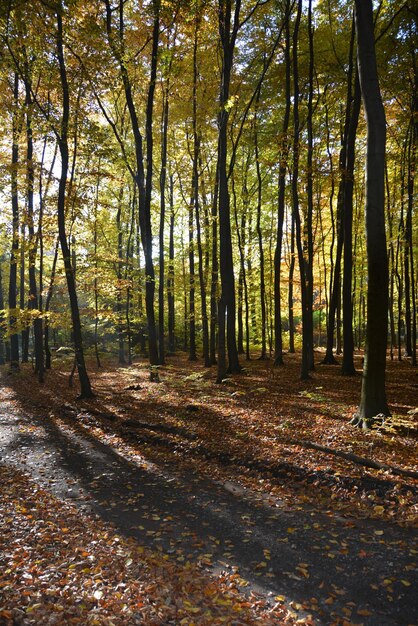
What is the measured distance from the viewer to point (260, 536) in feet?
15.3

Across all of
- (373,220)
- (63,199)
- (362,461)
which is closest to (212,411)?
(362,461)

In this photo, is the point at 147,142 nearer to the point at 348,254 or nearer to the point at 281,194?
the point at 281,194

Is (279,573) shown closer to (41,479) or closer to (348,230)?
(41,479)

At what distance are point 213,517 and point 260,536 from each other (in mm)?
794

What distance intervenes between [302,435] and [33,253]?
13.1 meters

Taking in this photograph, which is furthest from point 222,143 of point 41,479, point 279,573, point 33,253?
point 279,573

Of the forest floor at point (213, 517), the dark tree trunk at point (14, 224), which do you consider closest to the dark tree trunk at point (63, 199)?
the dark tree trunk at point (14, 224)

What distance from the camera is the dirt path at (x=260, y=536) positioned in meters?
3.54

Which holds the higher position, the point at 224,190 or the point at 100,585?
the point at 224,190

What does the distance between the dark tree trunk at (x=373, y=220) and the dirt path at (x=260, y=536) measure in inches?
114

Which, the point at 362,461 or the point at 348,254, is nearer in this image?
the point at 362,461

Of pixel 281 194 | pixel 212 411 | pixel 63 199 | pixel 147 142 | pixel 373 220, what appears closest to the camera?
pixel 373 220

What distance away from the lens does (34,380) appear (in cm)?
1717

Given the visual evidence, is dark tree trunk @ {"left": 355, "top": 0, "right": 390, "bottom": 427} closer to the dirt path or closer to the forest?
the forest
